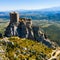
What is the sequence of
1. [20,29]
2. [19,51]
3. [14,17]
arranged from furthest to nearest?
[20,29] → [14,17] → [19,51]

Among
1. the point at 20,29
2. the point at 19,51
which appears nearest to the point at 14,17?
the point at 20,29

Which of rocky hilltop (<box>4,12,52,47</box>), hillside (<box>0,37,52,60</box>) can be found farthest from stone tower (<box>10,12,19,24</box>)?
hillside (<box>0,37,52,60</box>)

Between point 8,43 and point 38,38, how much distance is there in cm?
4042

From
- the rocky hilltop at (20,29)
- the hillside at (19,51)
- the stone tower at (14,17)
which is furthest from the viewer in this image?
the rocky hilltop at (20,29)

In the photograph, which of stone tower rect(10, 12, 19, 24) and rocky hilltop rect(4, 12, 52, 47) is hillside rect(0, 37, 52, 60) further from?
stone tower rect(10, 12, 19, 24)

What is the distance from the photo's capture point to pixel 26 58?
76.7m

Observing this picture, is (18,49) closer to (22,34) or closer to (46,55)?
(46,55)

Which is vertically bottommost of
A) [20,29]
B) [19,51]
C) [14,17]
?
[19,51]

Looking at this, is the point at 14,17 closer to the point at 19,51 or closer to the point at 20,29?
the point at 20,29

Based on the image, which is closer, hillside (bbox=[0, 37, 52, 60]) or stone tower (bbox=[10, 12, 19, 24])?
hillside (bbox=[0, 37, 52, 60])

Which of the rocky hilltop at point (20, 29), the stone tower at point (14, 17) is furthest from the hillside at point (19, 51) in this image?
the stone tower at point (14, 17)

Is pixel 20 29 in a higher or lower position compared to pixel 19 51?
higher

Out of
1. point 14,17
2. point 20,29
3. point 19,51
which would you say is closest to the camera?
point 19,51

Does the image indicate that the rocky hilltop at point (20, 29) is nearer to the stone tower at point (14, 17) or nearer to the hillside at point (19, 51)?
the stone tower at point (14, 17)
